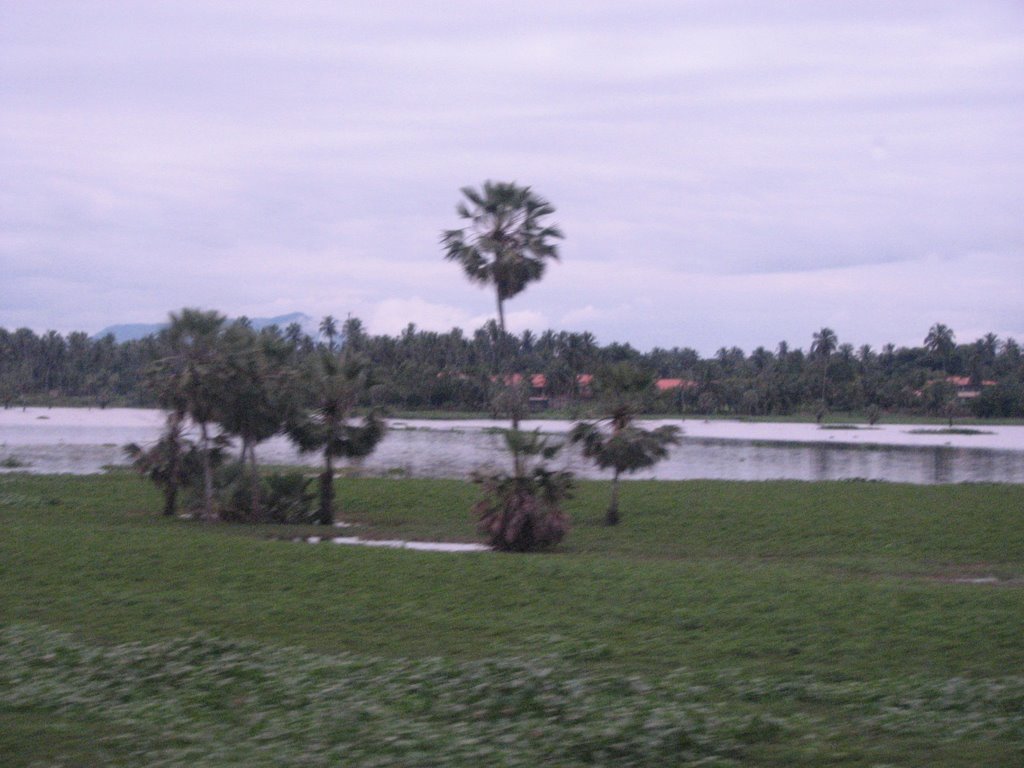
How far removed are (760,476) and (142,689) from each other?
126ft

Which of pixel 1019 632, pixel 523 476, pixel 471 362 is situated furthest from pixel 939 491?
pixel 471 362

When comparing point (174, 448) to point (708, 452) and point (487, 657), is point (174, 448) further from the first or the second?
Result: point (708, 452)

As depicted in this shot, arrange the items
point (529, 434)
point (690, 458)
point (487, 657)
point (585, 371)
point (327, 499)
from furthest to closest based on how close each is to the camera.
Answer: point (585, 371) < point (690, 458) < point (327, 499) < point (529, 434) < point (487, 657)

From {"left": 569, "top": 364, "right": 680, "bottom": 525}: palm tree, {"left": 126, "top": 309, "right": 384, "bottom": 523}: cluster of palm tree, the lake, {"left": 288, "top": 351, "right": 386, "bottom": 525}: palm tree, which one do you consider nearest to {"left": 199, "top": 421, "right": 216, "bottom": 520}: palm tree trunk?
{"left": 126, "top": 309, "right": 384, "bottom": 523}: cluster of palm tree

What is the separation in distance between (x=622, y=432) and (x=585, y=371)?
76730mm

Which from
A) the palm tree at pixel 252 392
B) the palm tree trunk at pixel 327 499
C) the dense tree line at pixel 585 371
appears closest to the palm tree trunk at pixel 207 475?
the palm tree at pixel 252 392

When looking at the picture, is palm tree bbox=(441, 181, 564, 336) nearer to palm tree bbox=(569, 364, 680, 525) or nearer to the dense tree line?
palm tree bbox=(569, 364, 680, 525)

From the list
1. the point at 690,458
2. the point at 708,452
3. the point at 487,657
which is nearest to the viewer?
the point at 487,657

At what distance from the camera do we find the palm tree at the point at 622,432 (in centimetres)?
2689

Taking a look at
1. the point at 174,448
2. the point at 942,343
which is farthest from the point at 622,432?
the point at 942,343

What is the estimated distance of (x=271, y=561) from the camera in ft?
56.1

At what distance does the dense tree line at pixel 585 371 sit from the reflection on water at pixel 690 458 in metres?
21.6

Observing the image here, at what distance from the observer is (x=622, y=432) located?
27078 mm

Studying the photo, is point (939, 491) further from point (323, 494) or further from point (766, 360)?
point (766, 360)
